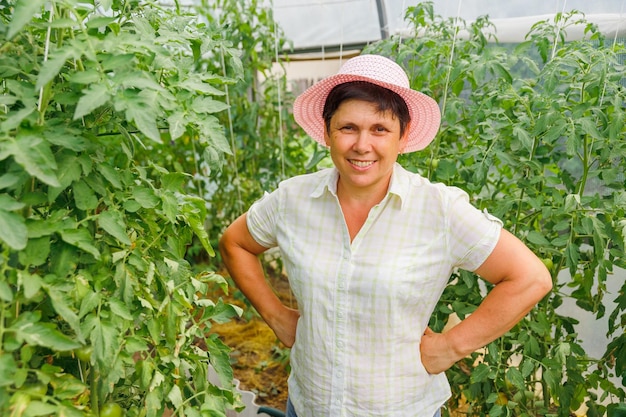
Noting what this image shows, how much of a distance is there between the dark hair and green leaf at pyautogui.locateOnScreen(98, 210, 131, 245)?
22.9 inches

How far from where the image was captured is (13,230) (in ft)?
2.60

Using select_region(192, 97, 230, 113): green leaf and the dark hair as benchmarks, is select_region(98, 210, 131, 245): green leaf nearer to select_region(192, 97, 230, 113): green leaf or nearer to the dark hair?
select_region(192, 97, 230, 113): green leaf

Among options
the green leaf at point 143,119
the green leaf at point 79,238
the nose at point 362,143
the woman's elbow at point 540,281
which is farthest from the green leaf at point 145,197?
the woman's elbow at point 540,281

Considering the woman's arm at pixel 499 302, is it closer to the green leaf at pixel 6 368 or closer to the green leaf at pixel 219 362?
the green leaf at pixel 219 362

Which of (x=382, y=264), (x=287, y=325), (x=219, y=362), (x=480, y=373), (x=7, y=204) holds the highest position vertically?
(x=7, y=204)

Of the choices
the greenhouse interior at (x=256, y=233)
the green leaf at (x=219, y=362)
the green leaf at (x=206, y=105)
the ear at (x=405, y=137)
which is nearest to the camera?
the greenhouse interior at (x=256, y=233)

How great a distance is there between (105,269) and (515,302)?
2.80ft

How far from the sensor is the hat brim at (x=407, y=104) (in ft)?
4.47

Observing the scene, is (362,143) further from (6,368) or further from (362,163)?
(6,368)

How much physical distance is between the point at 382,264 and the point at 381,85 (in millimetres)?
385

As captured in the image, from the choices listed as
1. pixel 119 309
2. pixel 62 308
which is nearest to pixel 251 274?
pixel 119 309

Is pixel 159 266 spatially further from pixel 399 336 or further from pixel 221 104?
pixel 399 336

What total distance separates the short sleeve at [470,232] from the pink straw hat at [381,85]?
0.25m

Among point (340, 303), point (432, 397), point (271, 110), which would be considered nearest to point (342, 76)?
point (340, 303)
